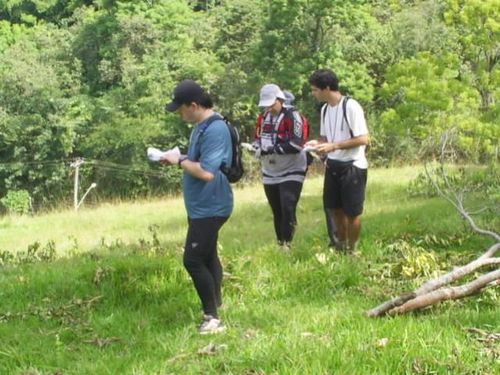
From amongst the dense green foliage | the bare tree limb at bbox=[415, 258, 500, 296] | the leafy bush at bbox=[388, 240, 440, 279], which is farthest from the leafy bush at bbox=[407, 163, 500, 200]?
the dense green foliage

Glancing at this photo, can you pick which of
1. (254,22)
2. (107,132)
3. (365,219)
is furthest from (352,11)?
(365,219)

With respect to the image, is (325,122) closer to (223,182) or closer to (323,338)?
(223,182)

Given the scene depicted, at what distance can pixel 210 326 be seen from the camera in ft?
14.9

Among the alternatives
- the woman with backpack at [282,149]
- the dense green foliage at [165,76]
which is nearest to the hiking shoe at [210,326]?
the woman with backpack at [282,149]

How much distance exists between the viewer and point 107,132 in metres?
34.5

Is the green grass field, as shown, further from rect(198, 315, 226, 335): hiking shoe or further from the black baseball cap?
the black baseball cap

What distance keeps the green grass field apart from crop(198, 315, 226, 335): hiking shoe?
7 cm

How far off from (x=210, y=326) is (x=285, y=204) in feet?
7.45

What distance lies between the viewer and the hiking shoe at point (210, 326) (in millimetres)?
4516

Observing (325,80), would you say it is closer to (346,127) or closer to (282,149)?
(346,127)

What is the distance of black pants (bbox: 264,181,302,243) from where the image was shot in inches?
261

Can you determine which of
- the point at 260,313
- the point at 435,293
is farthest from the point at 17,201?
the point at 435,293

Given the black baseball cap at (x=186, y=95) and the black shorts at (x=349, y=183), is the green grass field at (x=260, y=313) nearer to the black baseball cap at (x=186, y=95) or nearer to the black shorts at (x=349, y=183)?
the black shorts at (x=349, y=183)

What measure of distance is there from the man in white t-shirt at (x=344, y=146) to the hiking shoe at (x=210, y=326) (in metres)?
2.01
